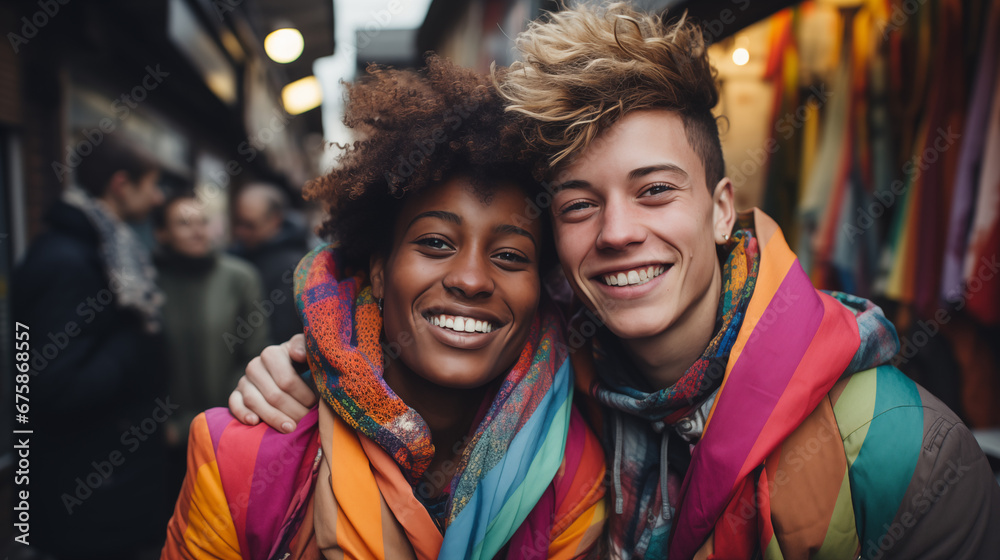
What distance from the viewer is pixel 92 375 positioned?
2568 mm

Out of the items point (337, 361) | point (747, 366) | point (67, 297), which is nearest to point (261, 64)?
point (67, 297)

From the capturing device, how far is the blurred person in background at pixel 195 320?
3559 mm

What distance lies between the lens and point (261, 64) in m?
9.53

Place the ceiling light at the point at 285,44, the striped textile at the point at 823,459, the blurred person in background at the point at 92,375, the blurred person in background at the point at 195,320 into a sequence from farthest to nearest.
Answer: the ceiling light at the point at 285,44 < the blurred person in background at the point at 195,320 < the blurred person in background at the point at 92,375 < the striped textile at the point at 823,459

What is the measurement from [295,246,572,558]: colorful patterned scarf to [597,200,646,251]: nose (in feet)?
1.50

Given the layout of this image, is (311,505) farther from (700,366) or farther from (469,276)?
(700,366)

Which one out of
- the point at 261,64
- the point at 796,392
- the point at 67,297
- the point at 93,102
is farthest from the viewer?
the point at 261,64

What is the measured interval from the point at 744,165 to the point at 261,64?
9.01 m

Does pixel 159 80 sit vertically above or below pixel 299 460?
above

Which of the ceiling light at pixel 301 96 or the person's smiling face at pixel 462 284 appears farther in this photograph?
the ceiling light at pixel 301 96

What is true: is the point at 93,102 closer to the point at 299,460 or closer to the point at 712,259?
the point at 299,460

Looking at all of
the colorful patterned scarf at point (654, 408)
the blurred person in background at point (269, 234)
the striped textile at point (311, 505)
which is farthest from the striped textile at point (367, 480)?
the blurred person in background at point (269, 234)

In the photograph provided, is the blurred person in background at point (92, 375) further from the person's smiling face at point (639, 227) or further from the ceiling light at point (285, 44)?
the ceiling light at point (285, 44)

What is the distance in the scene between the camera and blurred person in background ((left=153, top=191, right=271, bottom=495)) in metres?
3.56
